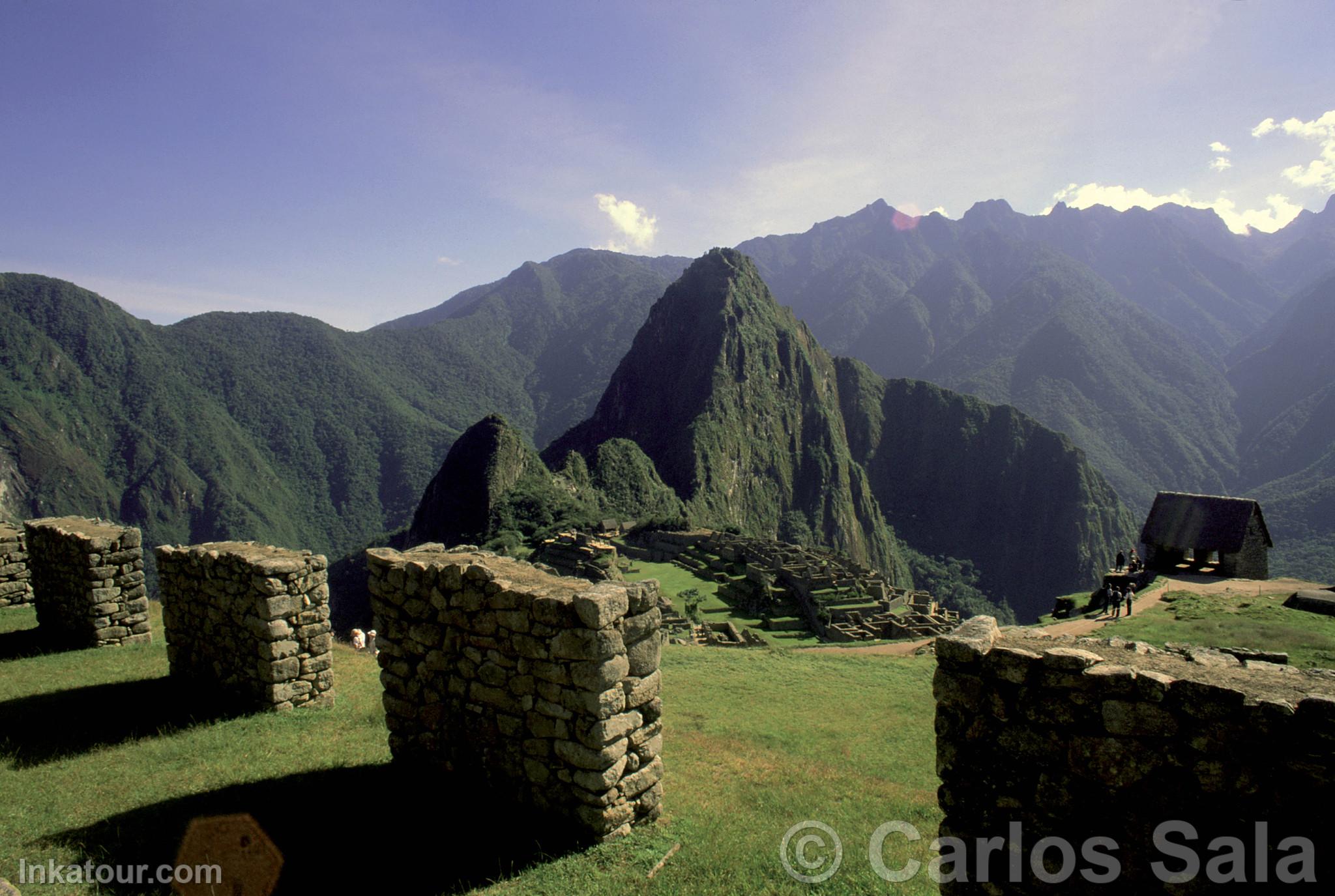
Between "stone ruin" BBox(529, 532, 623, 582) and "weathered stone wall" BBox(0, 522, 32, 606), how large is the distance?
109 ft

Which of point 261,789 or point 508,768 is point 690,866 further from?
point 261,789

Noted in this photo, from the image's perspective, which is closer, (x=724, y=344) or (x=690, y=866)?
(x=690, y=866)

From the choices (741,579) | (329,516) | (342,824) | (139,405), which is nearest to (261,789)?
(342,824)

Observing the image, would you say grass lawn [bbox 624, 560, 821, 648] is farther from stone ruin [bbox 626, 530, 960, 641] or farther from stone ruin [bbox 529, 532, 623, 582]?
stone ruin [bbox 529, 532, 623, 582]

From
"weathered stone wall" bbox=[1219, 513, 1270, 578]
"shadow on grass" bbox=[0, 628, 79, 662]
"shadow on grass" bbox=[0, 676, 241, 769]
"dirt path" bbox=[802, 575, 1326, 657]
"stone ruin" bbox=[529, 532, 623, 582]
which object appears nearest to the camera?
"shadow on grass" bbox=[0, 676, 241, 769]

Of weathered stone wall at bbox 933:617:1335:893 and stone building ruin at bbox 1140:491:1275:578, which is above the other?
weathered stone wall at bbox 933:617:1335:893

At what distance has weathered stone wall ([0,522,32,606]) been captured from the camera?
15.1 metres

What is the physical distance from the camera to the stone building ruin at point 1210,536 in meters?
25.3

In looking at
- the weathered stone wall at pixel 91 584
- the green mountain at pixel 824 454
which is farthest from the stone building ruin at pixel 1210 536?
the green mountain at pixel 824 454

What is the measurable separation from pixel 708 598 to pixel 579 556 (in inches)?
552

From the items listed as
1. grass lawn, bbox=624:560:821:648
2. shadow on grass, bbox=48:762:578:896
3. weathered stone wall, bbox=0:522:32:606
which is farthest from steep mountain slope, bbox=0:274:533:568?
shadow on grass, bbox=48:762:578:896

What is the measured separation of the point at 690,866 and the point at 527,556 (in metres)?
57.6

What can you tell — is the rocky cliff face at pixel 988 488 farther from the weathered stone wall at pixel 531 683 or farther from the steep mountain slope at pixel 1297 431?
the weathered stone wall at pixel 531 683

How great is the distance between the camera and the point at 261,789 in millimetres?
6641
